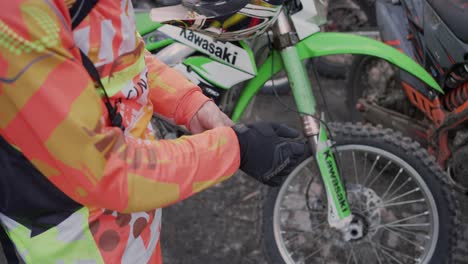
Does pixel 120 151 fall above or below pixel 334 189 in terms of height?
above

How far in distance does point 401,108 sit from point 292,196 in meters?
0.75

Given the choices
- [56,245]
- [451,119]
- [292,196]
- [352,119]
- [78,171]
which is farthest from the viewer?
[352,119]

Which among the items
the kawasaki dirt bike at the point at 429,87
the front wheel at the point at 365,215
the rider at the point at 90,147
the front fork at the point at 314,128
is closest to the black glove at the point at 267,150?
the rider at the point at 90,147

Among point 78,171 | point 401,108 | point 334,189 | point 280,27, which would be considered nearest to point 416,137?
point 401,108

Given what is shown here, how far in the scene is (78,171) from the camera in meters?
0.98

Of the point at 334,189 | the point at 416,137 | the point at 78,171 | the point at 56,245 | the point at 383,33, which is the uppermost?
the point at 78,171

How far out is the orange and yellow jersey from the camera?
0.89m

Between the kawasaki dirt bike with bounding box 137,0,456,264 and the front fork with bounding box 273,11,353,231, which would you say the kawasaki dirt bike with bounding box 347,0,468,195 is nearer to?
the kawasaki dirt bike with bounding box 137,0,456,264

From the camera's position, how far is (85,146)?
3.13ft

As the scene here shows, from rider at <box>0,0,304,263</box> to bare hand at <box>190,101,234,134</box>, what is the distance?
0.17 metres

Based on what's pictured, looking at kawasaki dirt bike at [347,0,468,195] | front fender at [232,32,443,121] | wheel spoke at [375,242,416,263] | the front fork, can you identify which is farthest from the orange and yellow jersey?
kawasaki dirt bike at [347,0,468,195]

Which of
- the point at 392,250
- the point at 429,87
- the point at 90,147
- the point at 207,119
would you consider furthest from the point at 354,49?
the point at 90,147

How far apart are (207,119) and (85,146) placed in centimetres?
54

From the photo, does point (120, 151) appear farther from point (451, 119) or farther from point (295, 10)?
point (451, 119)
